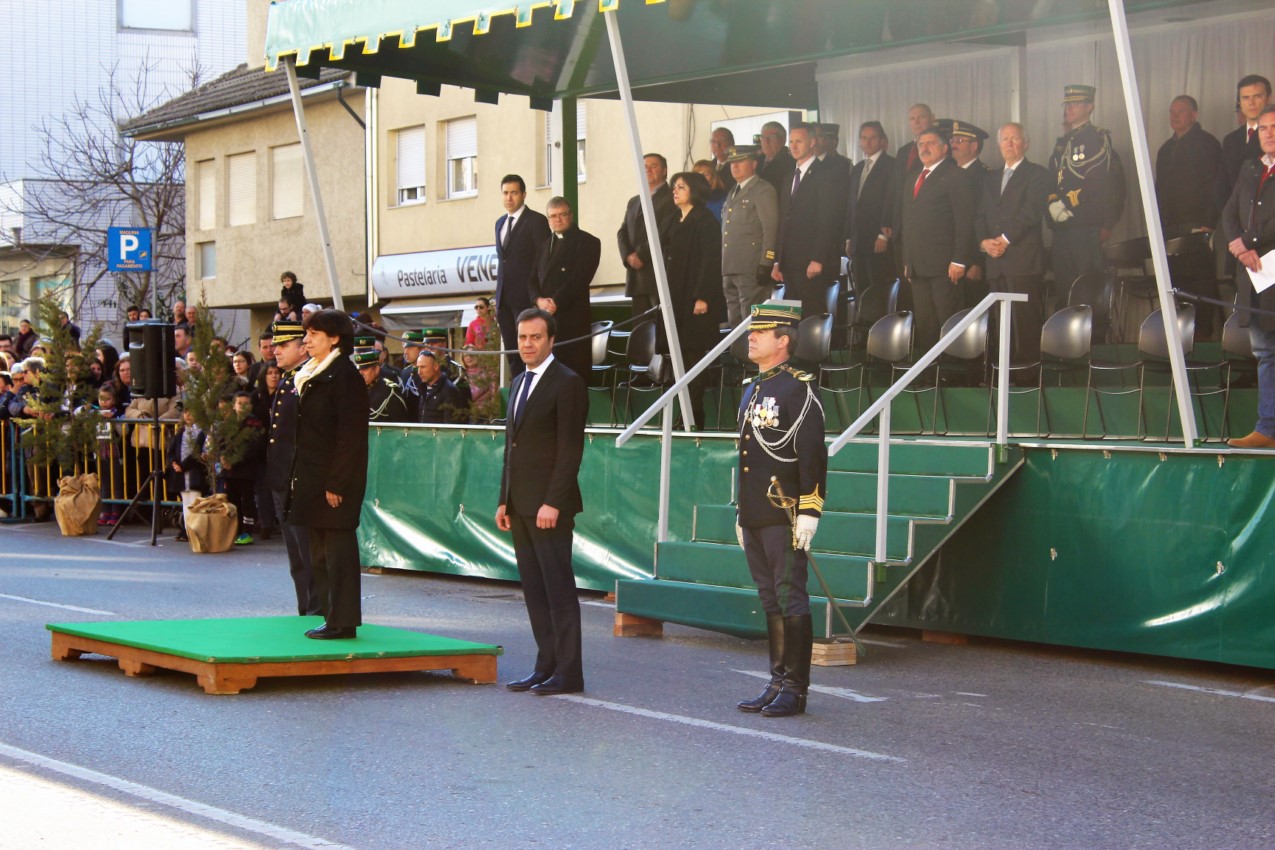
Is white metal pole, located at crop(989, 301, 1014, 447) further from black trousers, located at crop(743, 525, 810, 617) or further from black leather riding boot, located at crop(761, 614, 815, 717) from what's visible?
black leather riding boot, located at crop(761, 614, 815, 717)

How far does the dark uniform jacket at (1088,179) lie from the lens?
13.5 meters

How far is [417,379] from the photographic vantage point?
1828 centimetres

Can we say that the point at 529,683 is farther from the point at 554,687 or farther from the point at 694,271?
the point at 694,271

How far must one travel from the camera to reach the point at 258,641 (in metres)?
9.72

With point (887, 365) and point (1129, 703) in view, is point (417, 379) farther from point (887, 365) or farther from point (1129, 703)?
point (1129, 703)

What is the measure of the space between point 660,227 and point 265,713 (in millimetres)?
8113

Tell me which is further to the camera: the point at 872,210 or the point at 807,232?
the point at 872,210

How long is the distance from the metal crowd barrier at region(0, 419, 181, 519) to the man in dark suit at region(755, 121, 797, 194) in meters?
7.50

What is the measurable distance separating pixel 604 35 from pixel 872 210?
120 inches

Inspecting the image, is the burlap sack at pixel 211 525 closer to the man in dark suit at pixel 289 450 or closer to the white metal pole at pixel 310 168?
the white metal pole at pixel 310 168

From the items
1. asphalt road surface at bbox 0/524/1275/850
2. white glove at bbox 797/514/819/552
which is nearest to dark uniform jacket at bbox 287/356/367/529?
asphalt road surface at bbox 0/524/1275/850

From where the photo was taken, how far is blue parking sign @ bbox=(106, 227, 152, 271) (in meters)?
22.6

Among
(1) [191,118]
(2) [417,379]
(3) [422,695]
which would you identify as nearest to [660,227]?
(2) [417,379]

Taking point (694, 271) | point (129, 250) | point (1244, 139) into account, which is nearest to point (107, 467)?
point (129, 250)
